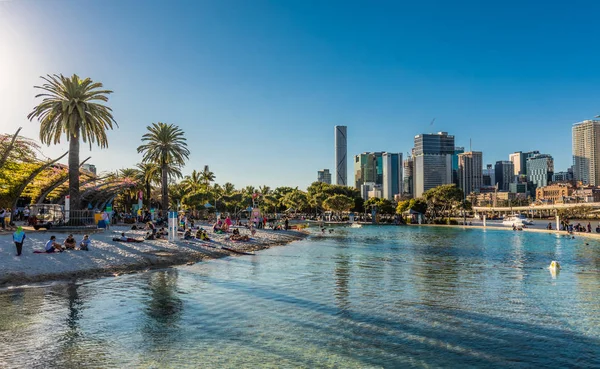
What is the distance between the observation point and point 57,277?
20.2m

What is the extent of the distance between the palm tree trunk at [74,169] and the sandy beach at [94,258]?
4349mm

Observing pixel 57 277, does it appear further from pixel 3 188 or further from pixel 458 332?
pixel 3 188

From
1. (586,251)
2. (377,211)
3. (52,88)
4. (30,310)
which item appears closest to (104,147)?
(52,88)

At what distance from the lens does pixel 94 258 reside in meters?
24.5

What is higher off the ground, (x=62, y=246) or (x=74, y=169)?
(x=74, y=169)

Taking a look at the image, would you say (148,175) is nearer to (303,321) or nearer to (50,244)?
(50,244)

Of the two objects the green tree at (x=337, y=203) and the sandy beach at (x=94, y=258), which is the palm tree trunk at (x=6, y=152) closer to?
the sandy beach at (x=94, y=258)

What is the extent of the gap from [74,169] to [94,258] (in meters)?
18.8

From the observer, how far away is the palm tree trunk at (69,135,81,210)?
3916cm

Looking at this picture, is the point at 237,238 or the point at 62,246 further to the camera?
the point at 237,238

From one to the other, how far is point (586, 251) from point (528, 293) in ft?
87.3

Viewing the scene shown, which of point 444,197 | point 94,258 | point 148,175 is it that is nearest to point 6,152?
point 94,258

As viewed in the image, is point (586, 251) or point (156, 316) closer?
point (156, 316)

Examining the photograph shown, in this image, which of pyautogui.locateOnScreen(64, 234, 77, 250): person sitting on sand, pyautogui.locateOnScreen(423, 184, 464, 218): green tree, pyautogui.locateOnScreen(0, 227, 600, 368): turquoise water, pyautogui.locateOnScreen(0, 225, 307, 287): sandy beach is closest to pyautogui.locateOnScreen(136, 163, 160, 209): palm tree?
pyautogui.locateOnScreen(0, 225, 307, 287): sandy beach
